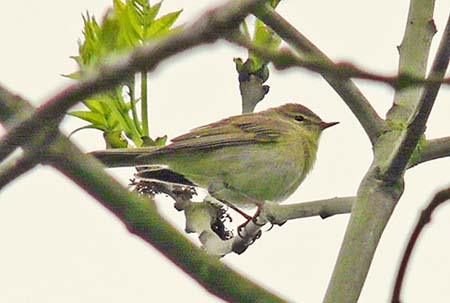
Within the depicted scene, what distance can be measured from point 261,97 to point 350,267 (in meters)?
2.20

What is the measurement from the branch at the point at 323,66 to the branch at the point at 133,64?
1.9 inches

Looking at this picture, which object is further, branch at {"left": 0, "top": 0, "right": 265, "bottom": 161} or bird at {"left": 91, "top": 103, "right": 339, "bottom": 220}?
bird at {"left": 91, "top": 103, "right": 339, "bottom": 220}

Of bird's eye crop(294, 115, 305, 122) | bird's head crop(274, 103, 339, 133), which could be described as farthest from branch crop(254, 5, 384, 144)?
bird's eye crop(294, 115, 305, 122)

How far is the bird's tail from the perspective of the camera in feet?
18.4

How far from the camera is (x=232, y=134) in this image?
25.5ft

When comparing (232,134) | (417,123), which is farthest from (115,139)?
(417,123)

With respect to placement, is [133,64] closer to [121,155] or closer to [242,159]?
[121,155]

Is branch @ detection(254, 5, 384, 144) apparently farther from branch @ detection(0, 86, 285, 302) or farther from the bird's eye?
the bird's eye

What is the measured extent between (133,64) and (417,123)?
210cm

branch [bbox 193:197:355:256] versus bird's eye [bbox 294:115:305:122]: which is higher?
bird's eye [bbox 294:115:305:122]

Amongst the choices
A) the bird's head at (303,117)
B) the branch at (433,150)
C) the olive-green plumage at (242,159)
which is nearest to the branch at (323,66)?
the branch at (433,150)

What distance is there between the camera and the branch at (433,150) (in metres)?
4.33

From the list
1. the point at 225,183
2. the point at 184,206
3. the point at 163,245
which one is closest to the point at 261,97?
the point at 184,206

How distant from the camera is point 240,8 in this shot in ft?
5.13
